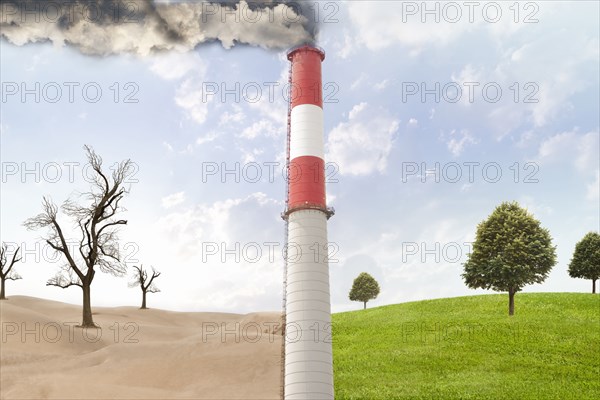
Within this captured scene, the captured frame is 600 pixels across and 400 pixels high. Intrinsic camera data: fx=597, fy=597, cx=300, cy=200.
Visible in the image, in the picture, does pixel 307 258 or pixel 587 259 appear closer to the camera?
pixel 307 258

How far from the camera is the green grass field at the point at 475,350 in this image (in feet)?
127

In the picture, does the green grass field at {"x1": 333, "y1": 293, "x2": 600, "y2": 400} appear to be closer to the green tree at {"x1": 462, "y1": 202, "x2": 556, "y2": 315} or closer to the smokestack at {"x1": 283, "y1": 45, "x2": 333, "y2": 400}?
the green tree at {"x1": 462, "y1": 202, "x2": 556, "y2": 315}

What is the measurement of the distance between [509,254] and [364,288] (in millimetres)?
36383

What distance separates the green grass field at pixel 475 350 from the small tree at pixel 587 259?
33.9 feet

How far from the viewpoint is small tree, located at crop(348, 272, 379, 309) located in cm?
9175

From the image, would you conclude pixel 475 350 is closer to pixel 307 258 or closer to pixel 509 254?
pixel 509 254

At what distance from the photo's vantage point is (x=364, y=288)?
9188 centimetres

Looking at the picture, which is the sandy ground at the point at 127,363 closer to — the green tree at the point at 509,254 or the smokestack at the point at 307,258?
the smokestack at the point at 307,258

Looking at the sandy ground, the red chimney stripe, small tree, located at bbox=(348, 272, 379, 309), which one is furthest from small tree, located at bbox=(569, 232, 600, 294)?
the red chimney stripe

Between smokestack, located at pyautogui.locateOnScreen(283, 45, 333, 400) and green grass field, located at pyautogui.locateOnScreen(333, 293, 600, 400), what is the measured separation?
327 inches

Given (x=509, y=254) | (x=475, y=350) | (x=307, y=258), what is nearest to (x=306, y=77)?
(x=307, y=258)

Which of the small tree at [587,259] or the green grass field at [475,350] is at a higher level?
the small tree at [587,259]

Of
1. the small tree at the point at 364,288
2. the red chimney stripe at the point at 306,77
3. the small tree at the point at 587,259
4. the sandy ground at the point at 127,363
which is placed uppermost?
the red chimney stripe at the point at 306,77

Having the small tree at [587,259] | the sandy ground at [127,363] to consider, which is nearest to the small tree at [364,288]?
the small tree at [587,259]
